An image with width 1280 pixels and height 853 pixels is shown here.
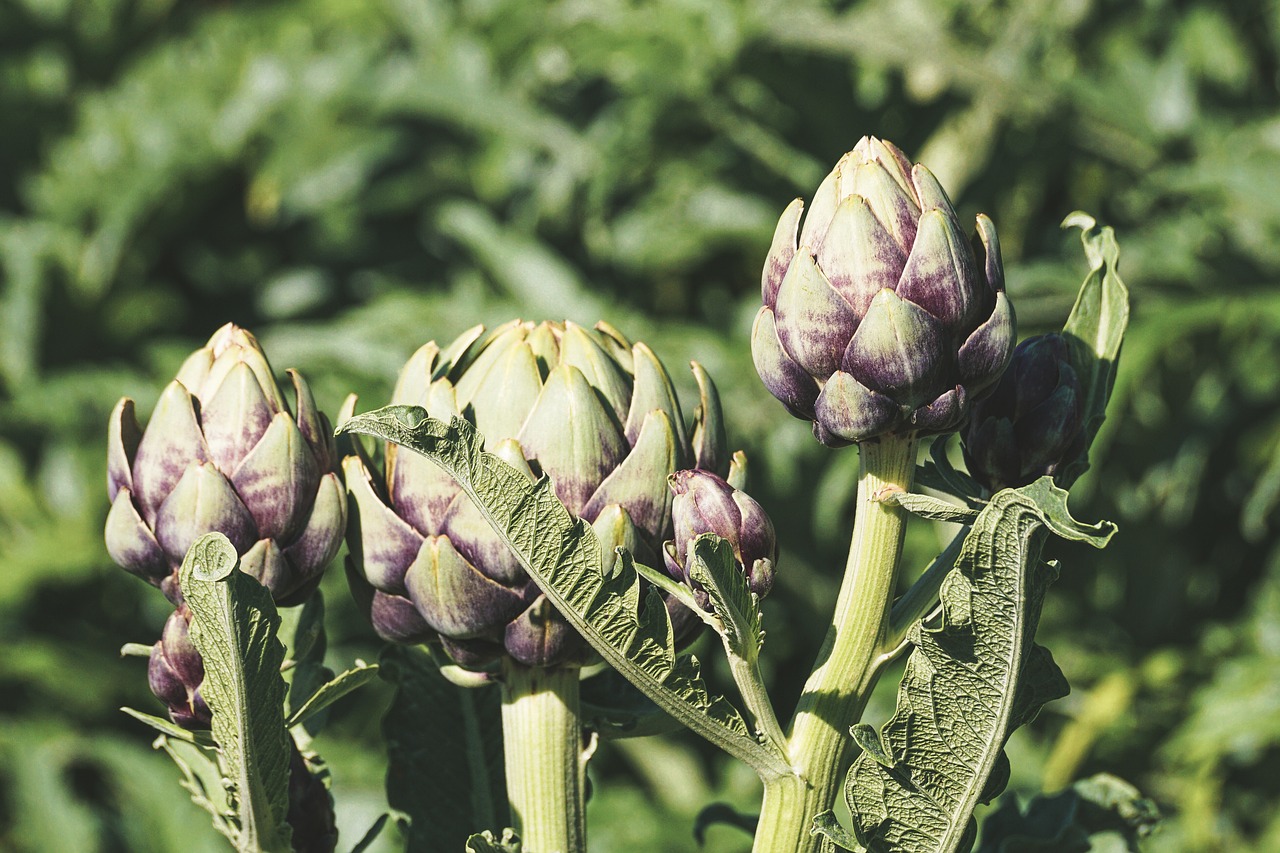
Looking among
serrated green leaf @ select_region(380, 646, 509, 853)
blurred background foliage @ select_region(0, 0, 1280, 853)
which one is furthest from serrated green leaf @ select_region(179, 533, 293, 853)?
blurred background foliage @ select_region(0, 0, 1280, 853)

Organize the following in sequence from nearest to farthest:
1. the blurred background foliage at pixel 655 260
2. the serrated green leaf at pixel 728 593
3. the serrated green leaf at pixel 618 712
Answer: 1. the serrated green leaf at pixel 728 593
2. the serrated green leaf at pixel 618 712
3. the blurred background foliage at pixel 655 260

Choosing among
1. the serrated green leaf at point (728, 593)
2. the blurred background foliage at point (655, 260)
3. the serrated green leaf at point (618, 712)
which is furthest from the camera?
the blurred background foliage at point (655, 260)

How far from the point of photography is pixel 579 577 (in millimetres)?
476

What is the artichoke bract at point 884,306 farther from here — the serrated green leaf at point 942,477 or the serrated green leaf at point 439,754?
the serrated green leaf at point 439,754

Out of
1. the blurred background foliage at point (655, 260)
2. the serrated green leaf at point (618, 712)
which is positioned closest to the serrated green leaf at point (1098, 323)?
the serrated green leaf at point (618, 712)

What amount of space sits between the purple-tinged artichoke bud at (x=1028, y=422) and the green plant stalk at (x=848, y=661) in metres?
0.04

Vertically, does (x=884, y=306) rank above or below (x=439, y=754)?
above

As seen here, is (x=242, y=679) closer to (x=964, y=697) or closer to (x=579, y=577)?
(x=579, y=577)

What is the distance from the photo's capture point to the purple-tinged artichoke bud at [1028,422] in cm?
52

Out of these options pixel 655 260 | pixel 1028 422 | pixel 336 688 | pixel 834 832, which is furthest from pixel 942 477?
pixel 655 260

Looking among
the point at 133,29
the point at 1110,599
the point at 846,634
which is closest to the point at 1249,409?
the point at 1110,599

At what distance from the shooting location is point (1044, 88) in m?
1.68

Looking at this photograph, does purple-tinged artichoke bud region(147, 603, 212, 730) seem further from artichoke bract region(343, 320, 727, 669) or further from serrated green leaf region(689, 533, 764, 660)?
serrated green leaf region(689, 533, 764, 660)

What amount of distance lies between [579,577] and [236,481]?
0.46 feet
